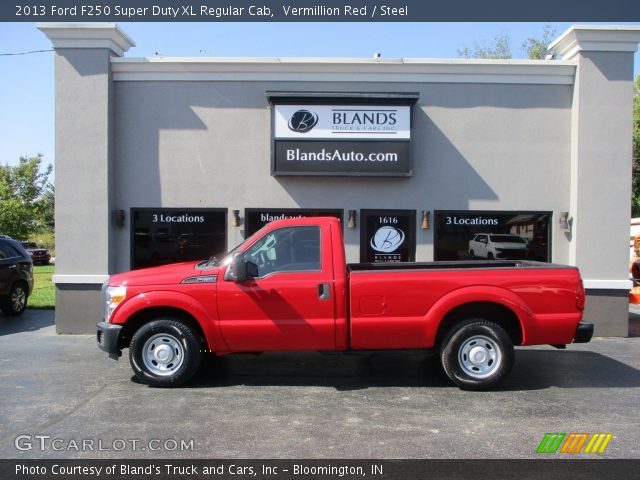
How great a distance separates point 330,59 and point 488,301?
19.6 ft

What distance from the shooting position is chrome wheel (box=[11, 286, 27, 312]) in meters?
12.9

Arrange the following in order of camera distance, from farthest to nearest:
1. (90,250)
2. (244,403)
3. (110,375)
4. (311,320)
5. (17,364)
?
1. (90,250)
2. (17,364)
3. (110,375)
4. (311,320)
5. (244,403)

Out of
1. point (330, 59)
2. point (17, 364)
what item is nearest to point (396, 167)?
point (330, 59)

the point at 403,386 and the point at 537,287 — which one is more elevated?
the point at 537,287

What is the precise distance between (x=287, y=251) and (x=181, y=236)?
4579mm

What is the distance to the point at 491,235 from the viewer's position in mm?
11016

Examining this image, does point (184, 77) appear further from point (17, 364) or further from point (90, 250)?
point (17, 364)

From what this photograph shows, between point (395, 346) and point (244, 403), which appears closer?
point (244, 403)

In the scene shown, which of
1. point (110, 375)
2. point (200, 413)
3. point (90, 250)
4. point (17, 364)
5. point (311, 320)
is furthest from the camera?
point (90, 250)

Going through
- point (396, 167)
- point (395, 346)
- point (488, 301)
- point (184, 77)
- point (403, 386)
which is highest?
point (184, 77)

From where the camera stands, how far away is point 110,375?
7.59 meters
